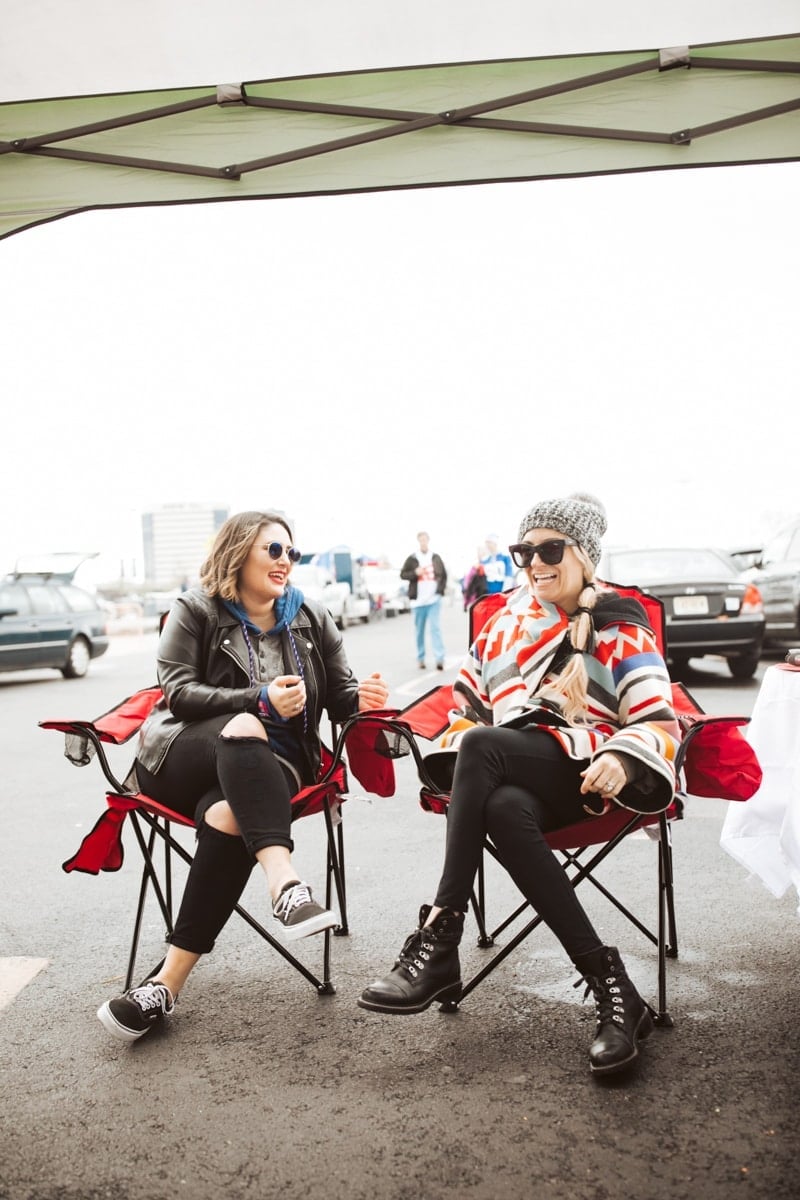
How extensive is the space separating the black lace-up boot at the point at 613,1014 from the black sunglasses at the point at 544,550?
3.53 ft

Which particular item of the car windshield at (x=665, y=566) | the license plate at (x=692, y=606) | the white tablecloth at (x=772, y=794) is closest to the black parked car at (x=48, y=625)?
the car windshield at (x=665, y=566)

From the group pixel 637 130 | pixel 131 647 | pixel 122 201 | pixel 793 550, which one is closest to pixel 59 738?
pixel 122 201

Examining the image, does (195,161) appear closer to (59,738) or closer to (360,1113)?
(360,1113)

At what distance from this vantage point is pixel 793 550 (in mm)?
11602

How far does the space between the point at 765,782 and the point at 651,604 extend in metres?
0.65

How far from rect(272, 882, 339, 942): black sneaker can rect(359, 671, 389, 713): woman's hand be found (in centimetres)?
76

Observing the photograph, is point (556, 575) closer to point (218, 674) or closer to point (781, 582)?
point (218, 674)

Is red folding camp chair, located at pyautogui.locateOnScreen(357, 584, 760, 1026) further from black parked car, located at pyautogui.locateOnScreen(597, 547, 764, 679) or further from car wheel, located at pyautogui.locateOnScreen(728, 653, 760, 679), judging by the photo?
car wheel, located at pyautogui.locateOnScreen(728, 653, 760, 679)

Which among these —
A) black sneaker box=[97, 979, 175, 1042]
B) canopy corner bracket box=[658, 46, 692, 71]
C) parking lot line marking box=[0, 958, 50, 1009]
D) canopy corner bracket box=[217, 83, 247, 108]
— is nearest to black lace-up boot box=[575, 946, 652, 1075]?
black sneaker box=[97, 979, 175, 1042]

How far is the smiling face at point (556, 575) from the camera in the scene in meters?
3.03

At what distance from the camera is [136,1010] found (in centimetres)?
272

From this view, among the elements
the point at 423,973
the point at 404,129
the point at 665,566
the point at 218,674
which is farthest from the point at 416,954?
the point at 665,566

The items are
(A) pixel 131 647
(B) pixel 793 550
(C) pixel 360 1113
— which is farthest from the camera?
(A) pixel 131 647

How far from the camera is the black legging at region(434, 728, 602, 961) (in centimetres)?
262
